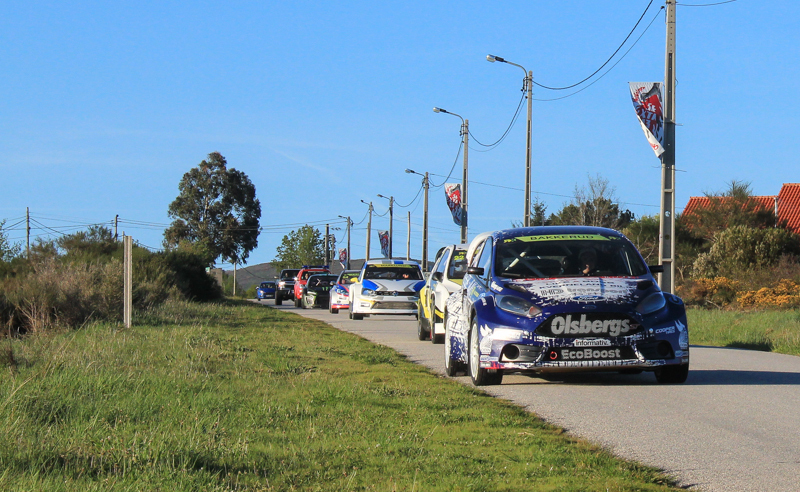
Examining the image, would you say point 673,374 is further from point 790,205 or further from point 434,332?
point 790,205

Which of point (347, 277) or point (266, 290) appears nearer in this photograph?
point (347, 277)

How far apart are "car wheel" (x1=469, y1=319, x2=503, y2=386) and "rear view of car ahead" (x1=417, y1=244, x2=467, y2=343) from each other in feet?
15.8

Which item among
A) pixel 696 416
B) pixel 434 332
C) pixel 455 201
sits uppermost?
pixel 455 201

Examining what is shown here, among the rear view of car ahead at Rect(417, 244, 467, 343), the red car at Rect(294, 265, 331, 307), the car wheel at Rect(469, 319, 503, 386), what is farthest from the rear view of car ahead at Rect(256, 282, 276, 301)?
the car wheel at Rect(469, 319, 503, 386)

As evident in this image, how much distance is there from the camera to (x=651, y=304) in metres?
10.1

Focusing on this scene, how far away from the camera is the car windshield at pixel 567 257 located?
11008 millimetres

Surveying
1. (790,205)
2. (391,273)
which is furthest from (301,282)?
(790,205)

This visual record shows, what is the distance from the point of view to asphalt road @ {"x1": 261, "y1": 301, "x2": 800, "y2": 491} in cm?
624

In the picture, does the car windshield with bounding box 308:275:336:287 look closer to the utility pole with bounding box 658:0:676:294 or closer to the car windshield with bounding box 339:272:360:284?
the car windshield with bounding box 339:272:360:284

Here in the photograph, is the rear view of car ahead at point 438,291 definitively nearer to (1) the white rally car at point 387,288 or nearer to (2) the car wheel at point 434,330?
(2) the car wheel at point 434,330

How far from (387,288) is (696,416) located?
57.9ft

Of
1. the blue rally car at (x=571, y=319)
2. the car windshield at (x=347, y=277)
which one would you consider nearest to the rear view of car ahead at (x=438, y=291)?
the blue rally car at (x=571, y=319)

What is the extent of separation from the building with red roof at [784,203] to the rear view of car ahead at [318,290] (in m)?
27.0

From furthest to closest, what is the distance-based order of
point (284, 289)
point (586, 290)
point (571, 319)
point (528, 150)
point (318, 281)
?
point (284, 289), point (318, 281), point (528, 150), point (586, 290), point (571, 319)
